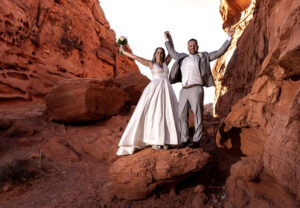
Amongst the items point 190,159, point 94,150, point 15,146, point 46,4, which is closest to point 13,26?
point 46,4

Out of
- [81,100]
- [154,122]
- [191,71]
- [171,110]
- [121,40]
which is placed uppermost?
[121,40]

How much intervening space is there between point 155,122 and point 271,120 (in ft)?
5.71

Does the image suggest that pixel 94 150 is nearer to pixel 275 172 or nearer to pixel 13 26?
pixel 275 172

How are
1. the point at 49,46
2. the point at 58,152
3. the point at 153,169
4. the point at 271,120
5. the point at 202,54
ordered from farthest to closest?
1. the point at 49,46
2. the point at 58,152
3. the point at 202,54
4. the point at 153,169
5. the point at 271,120

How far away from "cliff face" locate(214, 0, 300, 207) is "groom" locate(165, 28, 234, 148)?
0.67 meters

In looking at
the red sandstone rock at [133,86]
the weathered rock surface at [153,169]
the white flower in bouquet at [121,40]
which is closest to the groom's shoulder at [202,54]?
the white flower in bouquet at [121,40]

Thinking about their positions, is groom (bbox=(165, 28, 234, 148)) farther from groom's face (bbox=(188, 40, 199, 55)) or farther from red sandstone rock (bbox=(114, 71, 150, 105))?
red sandstone rock (bbox=(114, 71, 150, 105))

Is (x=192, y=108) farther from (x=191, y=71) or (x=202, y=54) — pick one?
(x=202, y=54)

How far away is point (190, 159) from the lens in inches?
127

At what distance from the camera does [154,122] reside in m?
3.51

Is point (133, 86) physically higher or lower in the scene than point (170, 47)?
lower

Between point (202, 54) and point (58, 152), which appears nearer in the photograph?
point (202, 54)

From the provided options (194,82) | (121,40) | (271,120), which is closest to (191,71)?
(194,82)

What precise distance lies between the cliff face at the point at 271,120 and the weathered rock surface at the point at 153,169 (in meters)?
0.68
